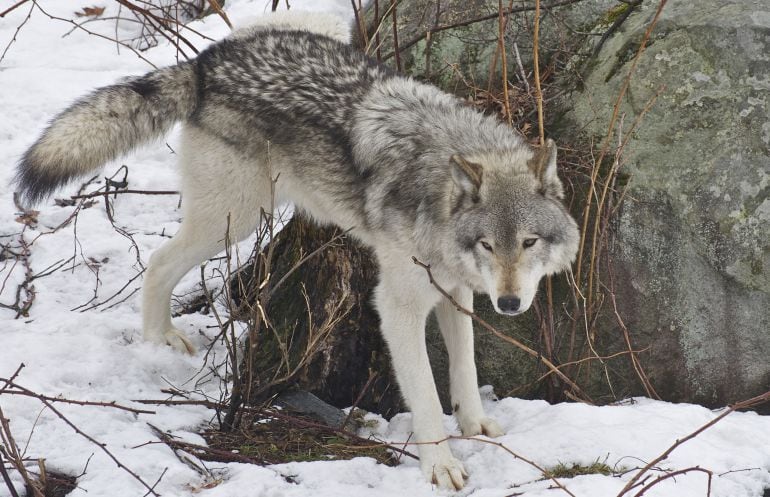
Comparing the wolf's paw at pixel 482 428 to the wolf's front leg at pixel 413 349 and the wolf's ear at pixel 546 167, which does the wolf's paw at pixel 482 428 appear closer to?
the wolf's front leg at pixel 413 349

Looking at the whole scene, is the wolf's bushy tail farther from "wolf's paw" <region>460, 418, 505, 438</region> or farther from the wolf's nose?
"wolf's paw" <region>460, 418, 505, 438</region>

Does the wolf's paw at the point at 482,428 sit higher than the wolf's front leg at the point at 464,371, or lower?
lower

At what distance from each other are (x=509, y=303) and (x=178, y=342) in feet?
7.84

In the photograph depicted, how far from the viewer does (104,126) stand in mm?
4211

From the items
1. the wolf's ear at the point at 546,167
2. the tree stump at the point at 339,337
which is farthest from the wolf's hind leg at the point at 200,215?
the wolf's ear at the point at 546,167

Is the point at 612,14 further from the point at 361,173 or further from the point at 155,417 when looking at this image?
the point at 155,417

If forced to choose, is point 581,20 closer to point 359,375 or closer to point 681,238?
Answer: point 681,238

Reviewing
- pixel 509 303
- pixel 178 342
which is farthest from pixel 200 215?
pixel 509 303

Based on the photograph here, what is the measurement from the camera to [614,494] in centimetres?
310

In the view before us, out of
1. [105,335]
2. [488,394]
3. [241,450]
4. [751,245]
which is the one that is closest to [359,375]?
[488,394]

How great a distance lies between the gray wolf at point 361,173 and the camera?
3.54m

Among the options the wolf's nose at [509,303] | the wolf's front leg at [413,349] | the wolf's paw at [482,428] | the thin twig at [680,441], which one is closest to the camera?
the thin twig at [680,441]

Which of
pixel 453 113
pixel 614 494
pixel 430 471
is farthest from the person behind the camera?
pixel 453 113

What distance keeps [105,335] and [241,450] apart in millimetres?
1482
